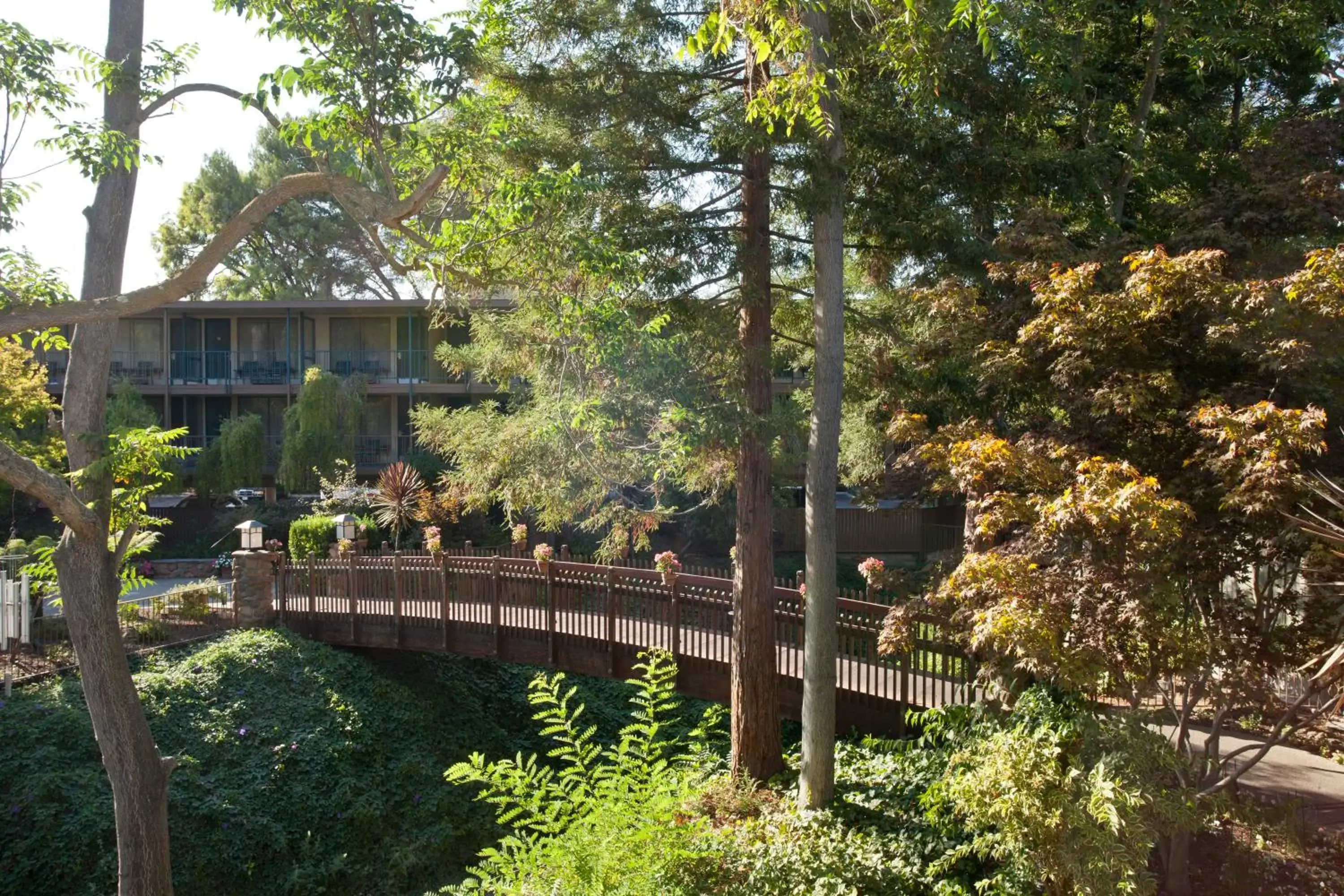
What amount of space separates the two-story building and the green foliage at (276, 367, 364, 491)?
10.4 feet

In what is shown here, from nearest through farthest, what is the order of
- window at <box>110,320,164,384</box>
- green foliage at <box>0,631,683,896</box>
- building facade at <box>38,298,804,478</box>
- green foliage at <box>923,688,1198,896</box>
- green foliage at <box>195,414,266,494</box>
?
green foliage at <box>923,688,1198,896</box> → green foliage at <box>0,631,683,896</box> → green foliage at <box>195,414,266,494</box> → building facade at <box>38,298,804,478</box> → window at <box>110,320,164,384</box>

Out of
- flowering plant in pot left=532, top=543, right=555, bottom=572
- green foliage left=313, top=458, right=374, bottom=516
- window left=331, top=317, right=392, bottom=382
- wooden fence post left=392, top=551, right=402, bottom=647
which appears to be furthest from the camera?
window left=331, top=317, right=392, bottom=382

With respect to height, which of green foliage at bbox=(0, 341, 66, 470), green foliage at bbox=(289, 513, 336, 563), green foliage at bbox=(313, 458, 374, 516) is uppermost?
green foliage at bbox=(0, 341, 66, 470)

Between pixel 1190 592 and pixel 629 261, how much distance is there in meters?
5.50

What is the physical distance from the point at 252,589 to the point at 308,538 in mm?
4295

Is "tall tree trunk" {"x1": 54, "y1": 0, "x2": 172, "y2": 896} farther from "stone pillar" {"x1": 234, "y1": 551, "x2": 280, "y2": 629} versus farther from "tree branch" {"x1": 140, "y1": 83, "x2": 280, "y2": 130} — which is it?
"stone pillar" {"x1": 234, "y1": 551, "x2": 280, "y2": 629}

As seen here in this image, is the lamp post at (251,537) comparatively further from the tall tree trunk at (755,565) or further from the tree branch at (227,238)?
the tall tree trunk at (755,565)

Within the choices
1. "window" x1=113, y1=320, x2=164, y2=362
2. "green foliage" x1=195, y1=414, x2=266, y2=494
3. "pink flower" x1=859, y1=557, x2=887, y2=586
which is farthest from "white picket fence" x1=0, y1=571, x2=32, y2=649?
"window" x1=113, y1=320, x2=164, y2=362

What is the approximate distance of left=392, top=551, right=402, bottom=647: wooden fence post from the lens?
609 inches

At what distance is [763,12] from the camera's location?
8102 millimetres

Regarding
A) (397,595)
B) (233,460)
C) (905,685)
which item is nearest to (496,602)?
(397,595)

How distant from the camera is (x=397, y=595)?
1553cm

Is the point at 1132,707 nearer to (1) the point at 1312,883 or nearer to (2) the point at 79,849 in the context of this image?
(1) the point at 1312,883

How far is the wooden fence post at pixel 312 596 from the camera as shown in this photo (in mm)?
16188
